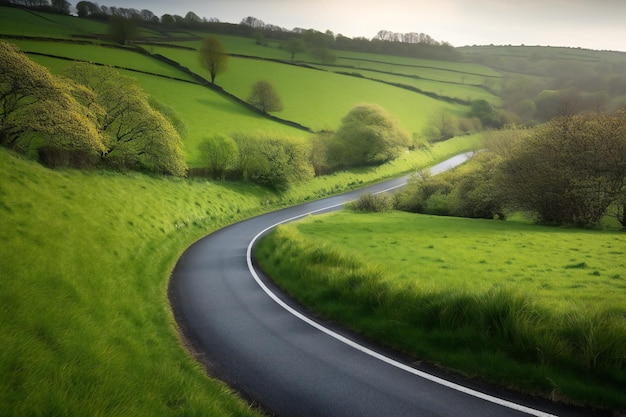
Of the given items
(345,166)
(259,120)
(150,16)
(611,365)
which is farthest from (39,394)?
(150,16)

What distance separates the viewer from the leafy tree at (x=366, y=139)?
6519cm

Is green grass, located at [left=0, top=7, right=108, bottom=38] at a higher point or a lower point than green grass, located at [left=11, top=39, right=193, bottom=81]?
higher

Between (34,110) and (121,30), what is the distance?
6547 cm

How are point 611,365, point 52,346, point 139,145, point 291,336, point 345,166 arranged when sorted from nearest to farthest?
1. point 52,346
2. point 611,365
3. point 291,336
4. point 139,145
5. point 345,166

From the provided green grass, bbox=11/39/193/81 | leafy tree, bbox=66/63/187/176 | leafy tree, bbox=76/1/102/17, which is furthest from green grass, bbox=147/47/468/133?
leafy tree, bbox=66/63/187/176

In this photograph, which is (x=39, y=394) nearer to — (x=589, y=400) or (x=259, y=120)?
(x=589, y=400)

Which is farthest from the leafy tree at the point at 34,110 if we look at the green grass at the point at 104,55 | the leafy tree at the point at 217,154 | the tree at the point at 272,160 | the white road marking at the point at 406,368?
the green grass at the point at 104,55

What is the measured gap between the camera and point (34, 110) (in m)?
24.5

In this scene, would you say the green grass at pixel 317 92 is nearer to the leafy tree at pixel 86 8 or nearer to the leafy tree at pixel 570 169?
the leafy tree at pixel 86 8

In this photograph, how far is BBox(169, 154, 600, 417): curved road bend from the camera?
26.2 ft

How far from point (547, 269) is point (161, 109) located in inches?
1598

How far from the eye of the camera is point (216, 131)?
184ft

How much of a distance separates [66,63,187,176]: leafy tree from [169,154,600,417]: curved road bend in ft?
63.2

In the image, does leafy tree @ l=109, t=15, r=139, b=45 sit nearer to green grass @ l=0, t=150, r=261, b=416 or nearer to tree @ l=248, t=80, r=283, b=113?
tree @ l=248, t=80, r=283, b=113
